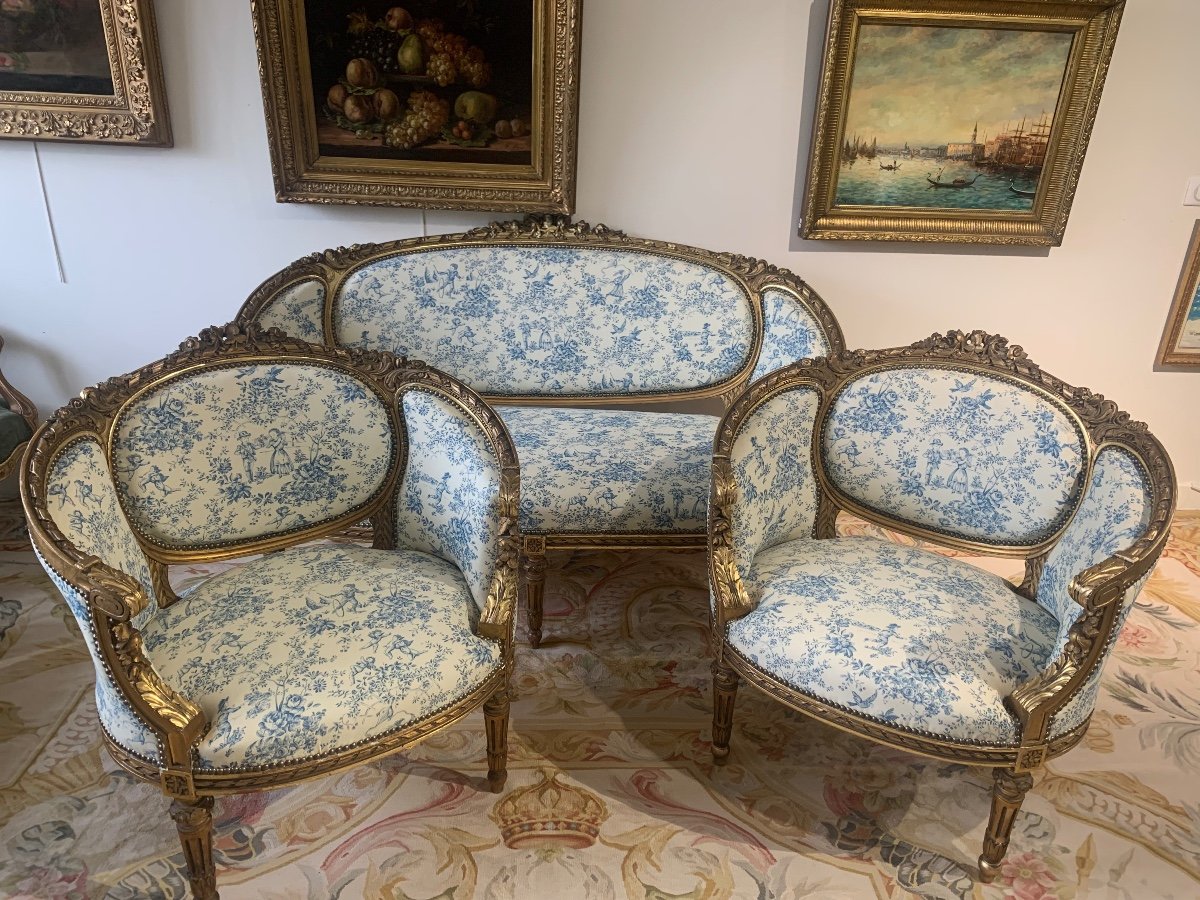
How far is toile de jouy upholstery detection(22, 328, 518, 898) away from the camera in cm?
120

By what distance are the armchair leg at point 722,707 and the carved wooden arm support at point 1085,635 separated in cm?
53

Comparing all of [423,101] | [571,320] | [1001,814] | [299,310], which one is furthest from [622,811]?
[423,101]

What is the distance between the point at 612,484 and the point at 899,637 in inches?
31.3

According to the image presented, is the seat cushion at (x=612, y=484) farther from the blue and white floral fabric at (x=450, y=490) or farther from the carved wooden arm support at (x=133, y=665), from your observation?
the carved wooden arm support at (x=133, y=665)

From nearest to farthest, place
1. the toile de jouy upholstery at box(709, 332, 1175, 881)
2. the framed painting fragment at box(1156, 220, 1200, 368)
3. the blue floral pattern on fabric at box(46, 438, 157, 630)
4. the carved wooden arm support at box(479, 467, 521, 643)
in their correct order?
the blue floral pattern on fabric at box(46, 438, 157, 630) < the toile de jouy upholstery at box(709, 332, 1175, 881) < the carved wooden arm support at box(479, 467, 521, 643) < the framed painting fragment at box(1156, 220, 1200, 368)

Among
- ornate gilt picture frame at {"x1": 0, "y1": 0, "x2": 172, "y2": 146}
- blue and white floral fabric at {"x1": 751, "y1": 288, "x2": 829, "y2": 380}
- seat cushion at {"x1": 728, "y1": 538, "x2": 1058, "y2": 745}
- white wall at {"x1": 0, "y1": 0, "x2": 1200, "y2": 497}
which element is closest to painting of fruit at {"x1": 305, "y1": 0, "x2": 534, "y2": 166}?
white wall at {"x1": 0, "y1": 0, "x2": 1200, "y2": 497}

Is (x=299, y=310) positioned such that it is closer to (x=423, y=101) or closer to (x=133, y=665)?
(x=423, y=101)

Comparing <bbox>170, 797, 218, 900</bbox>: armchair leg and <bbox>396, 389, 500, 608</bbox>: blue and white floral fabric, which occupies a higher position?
<bbox>396, 389, 500, 608</bbox>: blue and white floral fabric

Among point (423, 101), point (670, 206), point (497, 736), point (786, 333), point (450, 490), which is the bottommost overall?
point (497, 736)

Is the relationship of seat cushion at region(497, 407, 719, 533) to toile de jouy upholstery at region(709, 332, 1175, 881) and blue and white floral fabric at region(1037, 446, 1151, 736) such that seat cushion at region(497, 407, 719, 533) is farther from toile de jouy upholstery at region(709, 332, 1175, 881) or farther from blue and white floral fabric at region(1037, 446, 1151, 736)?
blue and white floral fabric at region(1037, 446, 1151, 736)

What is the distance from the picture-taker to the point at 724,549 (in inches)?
61.4

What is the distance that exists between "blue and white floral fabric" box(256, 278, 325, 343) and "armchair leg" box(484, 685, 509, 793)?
1285 mm

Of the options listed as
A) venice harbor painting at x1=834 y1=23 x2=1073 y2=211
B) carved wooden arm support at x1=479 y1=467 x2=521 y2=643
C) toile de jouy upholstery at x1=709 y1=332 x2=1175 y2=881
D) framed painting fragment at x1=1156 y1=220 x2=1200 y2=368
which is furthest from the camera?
framed painting fragment at x1=1156 y1=220 x2=1200 y2=368

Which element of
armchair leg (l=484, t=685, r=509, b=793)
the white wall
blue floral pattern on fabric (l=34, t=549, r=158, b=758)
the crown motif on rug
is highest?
the white wall
